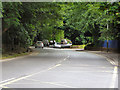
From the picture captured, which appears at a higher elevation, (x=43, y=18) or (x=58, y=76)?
(x=43, y=18)

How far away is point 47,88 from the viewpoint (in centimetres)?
828

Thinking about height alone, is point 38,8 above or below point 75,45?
above

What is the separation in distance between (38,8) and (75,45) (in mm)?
35818

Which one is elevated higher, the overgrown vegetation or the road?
the overgrown vegetation

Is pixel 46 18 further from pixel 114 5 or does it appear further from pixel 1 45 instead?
pixel 114 5

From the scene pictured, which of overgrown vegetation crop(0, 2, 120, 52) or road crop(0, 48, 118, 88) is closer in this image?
road crop(0, 48, 118, 88)

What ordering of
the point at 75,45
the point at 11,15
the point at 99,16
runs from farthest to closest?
the point at 75,45 < the point at 99,16 < the point at 11,15

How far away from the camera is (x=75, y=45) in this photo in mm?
67438

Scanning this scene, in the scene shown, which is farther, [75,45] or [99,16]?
[75,45]

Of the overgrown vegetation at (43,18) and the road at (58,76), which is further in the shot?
the overgrown vegetation at (43,18)

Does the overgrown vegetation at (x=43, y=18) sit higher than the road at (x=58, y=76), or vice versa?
the overgrown vegetation at (x=43, y=18)

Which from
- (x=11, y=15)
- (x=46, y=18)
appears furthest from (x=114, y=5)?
(x=46, y=18)

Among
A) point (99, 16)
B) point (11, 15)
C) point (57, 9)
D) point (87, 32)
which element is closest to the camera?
point (11, 15)

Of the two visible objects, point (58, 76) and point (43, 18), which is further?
point (43, 18)
